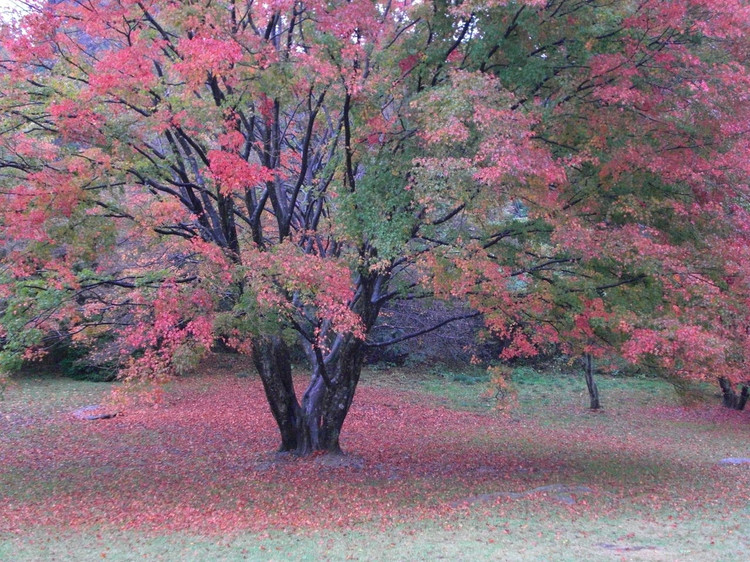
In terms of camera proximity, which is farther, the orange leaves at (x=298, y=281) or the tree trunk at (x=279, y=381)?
the tree trunk at (x=279, y=381)

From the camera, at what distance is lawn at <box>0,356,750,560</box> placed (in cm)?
759

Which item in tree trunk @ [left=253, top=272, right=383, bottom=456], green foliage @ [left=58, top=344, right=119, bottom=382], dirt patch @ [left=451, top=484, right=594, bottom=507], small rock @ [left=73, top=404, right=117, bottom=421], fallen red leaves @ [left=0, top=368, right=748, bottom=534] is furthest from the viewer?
green foliage @ [left=58, top=344, right=119, bottom=382]

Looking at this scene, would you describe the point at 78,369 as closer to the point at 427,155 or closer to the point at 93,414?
the point at 93,414

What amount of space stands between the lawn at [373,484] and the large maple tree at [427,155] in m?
2.27

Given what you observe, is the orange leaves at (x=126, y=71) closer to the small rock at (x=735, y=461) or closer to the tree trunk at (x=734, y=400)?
the small rock at (x=735, y=461)

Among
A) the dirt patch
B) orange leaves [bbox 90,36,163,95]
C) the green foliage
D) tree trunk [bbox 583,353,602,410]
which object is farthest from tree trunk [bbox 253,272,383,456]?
the green foliage

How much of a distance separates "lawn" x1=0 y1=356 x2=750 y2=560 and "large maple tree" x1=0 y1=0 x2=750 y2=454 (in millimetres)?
2271

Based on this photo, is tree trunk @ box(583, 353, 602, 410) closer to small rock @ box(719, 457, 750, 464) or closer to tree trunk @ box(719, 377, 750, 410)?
tree trunk @ box(719, 377, 750, 410)

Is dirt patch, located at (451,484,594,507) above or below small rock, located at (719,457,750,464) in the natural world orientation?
above

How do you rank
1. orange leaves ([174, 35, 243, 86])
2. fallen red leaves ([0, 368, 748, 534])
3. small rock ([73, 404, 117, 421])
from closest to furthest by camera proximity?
orange leaves ([174, 35, 243, 86]), fallen red leaves ([0, 368, 748, 534]), small rock ([73, 404, 117, 421])

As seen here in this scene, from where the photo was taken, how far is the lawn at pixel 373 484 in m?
7.59

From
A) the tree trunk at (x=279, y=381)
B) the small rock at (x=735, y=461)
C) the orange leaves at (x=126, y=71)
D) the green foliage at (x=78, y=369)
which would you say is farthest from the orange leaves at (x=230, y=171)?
the green foliage at (x=78, y=369)

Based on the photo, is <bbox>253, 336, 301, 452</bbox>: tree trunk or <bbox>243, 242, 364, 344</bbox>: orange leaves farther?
<bbox>253, 336, 301, 452</bbox>: tree trunk

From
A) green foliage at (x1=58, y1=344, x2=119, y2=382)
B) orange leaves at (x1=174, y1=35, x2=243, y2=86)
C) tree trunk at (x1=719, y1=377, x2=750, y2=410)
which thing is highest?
orange leaves at (x1=174, y1=35, x2=243, y2=86)
